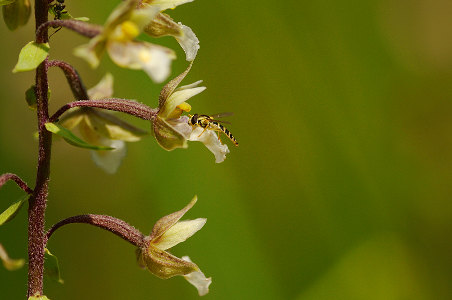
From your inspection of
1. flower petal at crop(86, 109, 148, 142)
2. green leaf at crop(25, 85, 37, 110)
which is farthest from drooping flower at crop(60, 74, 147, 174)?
green leaf at crop(25, 85, 37, 110)

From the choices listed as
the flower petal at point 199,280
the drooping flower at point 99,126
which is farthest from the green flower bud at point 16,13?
the flower petal at point 199,280

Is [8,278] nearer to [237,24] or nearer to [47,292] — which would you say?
[47,292]

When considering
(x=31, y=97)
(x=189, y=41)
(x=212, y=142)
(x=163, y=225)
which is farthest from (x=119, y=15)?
(x=163, y=225)

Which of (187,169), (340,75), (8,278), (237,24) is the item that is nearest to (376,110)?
(340,75)

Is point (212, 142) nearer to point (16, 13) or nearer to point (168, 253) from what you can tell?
point (168, 253)

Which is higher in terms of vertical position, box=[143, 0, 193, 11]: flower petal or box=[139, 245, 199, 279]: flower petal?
box=[143, 0, 193, 11]: flower petal

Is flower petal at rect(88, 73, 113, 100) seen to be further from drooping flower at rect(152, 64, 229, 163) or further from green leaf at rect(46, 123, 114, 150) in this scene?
green leaf at rect(46, 123, 114, 150)
